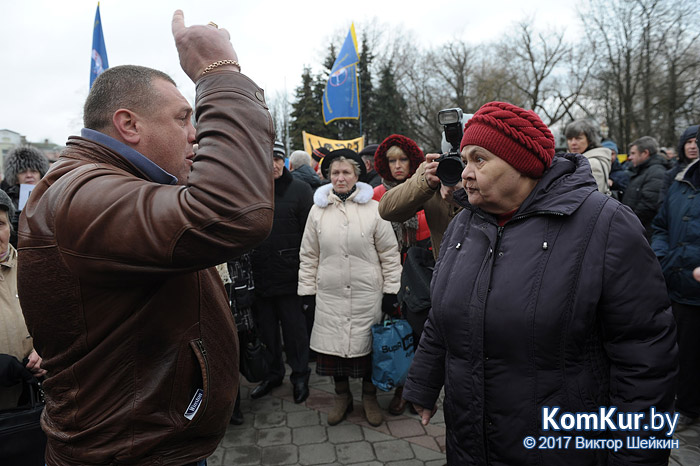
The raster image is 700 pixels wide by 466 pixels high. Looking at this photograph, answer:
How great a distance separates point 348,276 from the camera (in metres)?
3.68

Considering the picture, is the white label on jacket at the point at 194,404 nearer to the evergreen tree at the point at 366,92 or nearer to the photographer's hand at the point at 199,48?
the photographer's hand at the point at 199,48

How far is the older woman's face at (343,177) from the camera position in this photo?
378 cm

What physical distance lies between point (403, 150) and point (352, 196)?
0.57 metres

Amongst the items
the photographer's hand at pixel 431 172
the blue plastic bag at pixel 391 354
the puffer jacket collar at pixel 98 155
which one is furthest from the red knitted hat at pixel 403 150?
the puffer jacket collar at pixel 98 155

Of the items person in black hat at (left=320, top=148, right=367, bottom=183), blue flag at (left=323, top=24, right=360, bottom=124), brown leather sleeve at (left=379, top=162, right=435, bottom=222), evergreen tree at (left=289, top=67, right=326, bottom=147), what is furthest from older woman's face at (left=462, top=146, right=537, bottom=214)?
evergreen tree at (left=289, top=67, right=326, bottom=147)

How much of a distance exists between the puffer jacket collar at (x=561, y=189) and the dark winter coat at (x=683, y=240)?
2.15 meters

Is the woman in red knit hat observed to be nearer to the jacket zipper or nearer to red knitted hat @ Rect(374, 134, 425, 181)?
the jacket zipper

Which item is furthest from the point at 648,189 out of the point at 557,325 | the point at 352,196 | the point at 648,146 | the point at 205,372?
the point at 205,372

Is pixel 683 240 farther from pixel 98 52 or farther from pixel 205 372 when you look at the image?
pixel 98 52

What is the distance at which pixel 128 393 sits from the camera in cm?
119

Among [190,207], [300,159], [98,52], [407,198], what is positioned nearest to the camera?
[190,207]

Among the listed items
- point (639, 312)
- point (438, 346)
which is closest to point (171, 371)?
point (438, 346)

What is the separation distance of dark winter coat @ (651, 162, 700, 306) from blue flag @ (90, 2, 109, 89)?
21.3 feet

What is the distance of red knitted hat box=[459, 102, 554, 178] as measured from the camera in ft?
5.60
